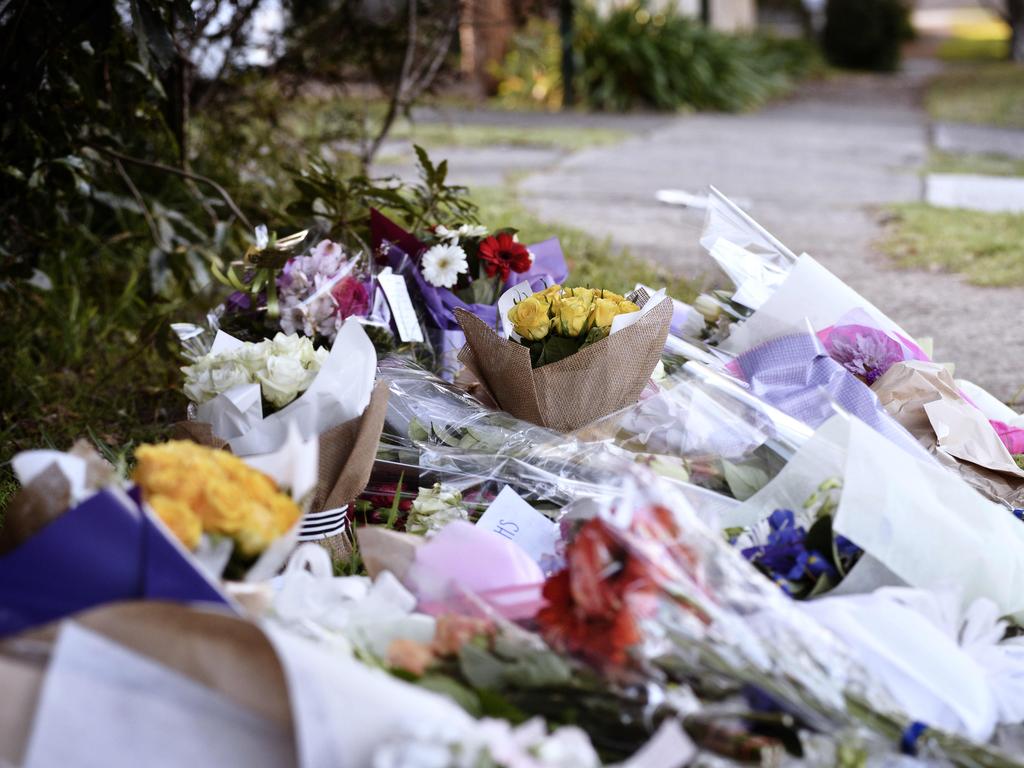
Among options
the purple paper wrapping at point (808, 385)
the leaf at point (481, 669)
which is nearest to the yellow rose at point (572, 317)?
the purple paper wrapping at point (808, 385)

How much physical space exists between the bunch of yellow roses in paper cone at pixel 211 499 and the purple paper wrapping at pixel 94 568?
55mm

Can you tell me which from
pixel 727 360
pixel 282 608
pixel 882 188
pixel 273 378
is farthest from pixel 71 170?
pixel 882 188

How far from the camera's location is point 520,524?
203cm

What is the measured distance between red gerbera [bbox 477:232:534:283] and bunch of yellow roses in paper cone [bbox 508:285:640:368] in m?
0.56

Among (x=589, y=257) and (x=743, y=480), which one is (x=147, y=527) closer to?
(x=743, y=480)

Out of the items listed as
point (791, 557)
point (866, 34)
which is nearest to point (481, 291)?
point (791, 557)

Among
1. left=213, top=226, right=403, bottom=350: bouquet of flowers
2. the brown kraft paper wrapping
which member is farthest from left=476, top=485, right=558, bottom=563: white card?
left=213, top=226, right=403, bottom=350: bouquet of flowers

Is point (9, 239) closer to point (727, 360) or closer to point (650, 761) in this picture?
point (727, 360)

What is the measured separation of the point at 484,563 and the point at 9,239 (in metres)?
2.80

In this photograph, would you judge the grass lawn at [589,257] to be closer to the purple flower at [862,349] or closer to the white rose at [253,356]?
the purple flower at [862,349]

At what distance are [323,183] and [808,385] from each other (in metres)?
1.56

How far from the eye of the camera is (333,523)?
2.07 m

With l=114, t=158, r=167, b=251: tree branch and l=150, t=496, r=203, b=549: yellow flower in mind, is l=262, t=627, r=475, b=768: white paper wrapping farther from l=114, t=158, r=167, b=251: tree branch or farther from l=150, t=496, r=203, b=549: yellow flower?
l=114, t=158, r=167, b=251: tree branch

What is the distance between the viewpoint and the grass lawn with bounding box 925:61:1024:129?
1148cm
